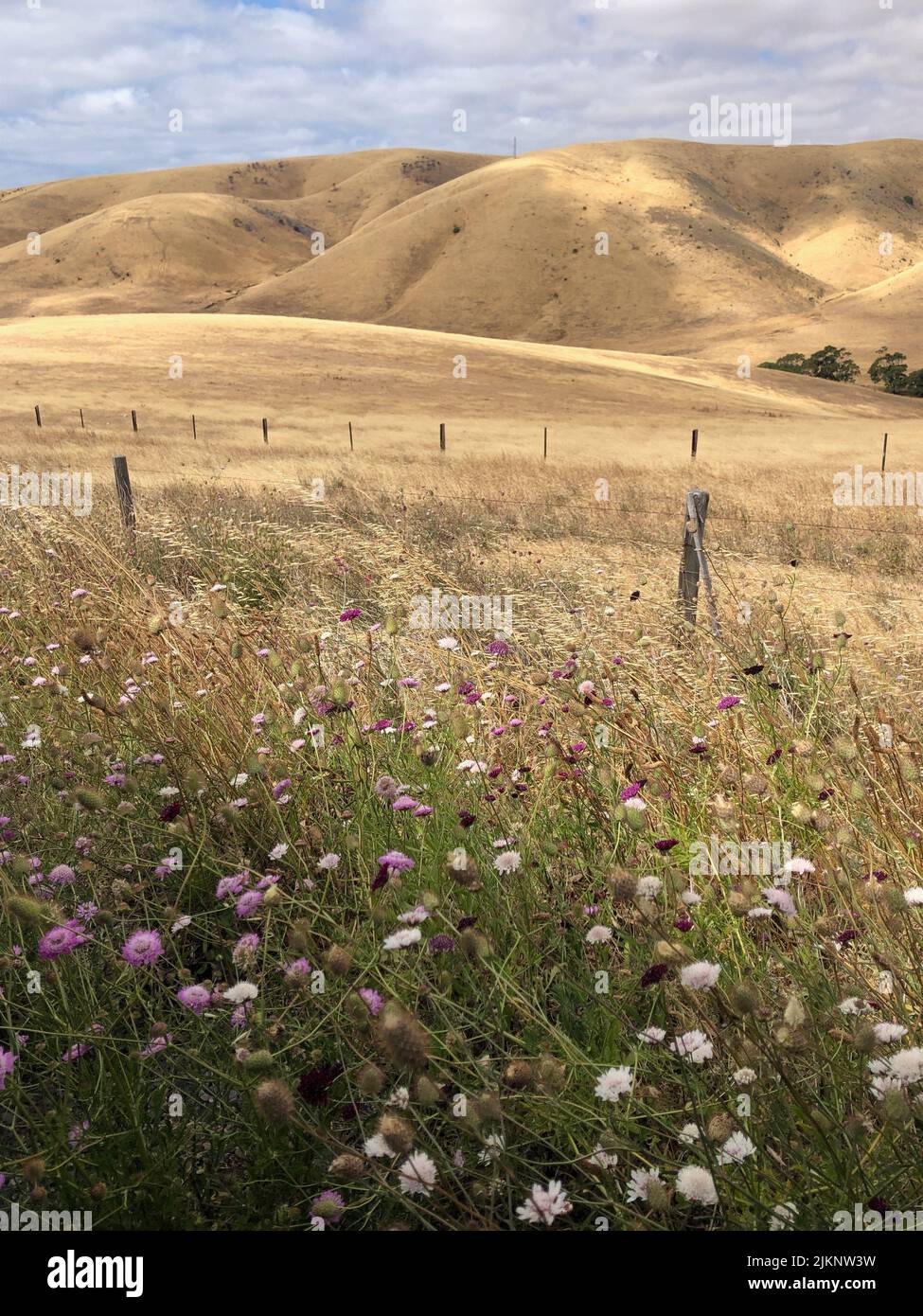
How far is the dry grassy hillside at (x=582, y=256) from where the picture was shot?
3506 inches

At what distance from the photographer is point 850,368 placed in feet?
219

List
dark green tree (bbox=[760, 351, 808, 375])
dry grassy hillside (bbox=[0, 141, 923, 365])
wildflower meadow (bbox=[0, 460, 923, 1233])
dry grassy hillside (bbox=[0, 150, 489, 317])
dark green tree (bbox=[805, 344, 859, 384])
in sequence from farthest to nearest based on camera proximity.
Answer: dry grassy hillside (bbox=[0, 150, 489, 317]) → dry grassy hillside (bbox=[0, 141, 923, 365]) → dark green tree (bbox=[760, 351, 808, 375]) → dark green tree (bbox=[805, 344, 859, 384]) → wildflower meadow (bbox=[0, 460, 923, 1233])

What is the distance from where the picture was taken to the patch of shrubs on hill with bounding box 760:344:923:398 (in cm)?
6234

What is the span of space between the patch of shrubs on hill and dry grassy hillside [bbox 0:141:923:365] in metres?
8.05

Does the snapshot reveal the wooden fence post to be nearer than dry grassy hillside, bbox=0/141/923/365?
Yes

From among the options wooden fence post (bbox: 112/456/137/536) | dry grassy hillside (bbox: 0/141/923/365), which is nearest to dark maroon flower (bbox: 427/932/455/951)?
wooden fence post (bbox: 112/456/137/536)

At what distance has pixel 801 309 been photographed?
9056 cm

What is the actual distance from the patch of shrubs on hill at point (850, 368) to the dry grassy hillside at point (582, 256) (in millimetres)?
8050

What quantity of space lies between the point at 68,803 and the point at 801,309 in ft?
328

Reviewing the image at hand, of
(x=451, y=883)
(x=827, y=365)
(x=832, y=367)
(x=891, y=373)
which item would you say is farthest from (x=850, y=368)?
(x=451, y=883)

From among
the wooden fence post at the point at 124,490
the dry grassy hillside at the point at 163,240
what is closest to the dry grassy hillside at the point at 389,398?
the wooden fence post at the point at 124,490

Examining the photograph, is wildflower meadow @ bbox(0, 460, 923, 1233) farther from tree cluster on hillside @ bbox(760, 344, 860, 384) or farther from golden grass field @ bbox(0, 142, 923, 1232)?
tree cluster on hillside @ bbox(760, 344, 860, 384)

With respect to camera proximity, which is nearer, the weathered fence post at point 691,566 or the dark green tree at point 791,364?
the weathered fence post at point 691,566

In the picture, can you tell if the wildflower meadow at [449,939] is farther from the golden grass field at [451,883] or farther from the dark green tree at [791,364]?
the dark green tree at [791,364]
